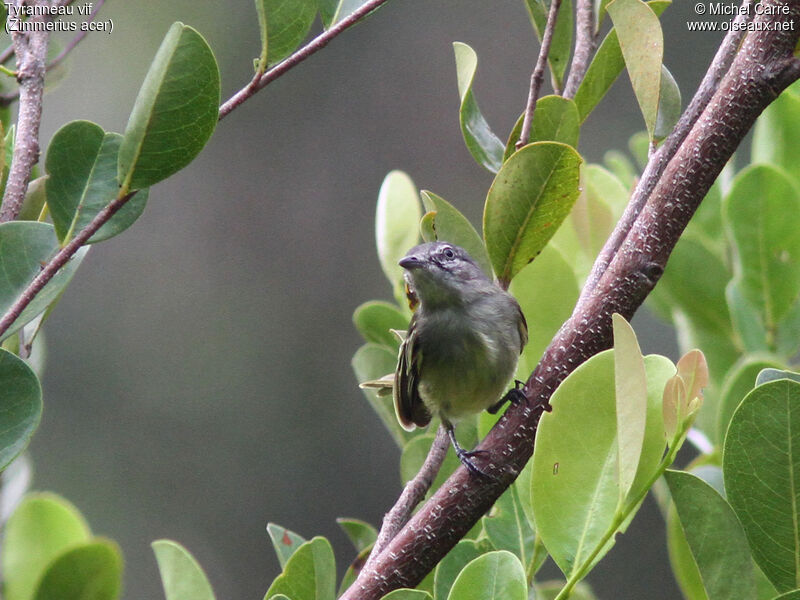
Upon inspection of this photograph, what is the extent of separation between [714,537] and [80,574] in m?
1.12

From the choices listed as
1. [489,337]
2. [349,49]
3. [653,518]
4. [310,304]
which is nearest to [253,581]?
[310,304]

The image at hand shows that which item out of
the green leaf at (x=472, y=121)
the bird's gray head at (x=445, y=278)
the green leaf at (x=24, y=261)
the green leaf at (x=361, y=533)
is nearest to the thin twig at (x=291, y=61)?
the green leaf at (x=472, y=121)

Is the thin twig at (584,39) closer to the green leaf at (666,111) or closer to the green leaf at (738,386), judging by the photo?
the green leaf at (666,111)

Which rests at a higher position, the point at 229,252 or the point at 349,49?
the point at 349,49

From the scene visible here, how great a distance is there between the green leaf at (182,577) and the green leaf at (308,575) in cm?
17

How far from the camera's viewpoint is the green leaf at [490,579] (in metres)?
1.35

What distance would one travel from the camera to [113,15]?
14023mm

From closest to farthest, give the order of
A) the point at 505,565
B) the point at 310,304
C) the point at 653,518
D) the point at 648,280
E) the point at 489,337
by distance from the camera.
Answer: the point at 505,565 < the point at 648,280 < the point at 489,337 < the point at 653,518 < the point at 310,304

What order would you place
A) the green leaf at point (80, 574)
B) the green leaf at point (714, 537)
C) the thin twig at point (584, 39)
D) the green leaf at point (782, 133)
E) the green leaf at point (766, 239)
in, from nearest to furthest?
the green leaf at point (714, 537)
the green leaf at point (80, 574)
the thin twig at point (584, 39)
the green leaf at point (766, 239)
the green leaf at point (782, 133)

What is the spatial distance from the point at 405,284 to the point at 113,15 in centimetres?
1309

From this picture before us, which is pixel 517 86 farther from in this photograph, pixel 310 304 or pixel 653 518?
pixel 653 518

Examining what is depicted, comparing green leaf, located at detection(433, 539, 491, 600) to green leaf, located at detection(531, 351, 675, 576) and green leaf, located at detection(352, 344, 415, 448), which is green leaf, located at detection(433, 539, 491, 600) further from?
green leaf, located at detection(352, 344, 415, 448)

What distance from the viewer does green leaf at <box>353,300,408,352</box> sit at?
236 centimetres

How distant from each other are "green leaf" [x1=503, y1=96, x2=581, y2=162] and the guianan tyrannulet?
542 mm
